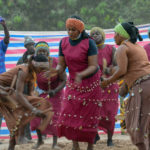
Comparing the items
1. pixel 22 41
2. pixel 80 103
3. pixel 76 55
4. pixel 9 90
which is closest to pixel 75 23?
pixel 76 55

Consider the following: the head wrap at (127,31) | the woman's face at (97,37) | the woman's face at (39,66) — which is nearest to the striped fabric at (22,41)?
the woman's face at (97,37)

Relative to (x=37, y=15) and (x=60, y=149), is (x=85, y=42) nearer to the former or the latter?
(x=60, y=149)

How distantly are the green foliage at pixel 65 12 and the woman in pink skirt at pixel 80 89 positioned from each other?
569 inches

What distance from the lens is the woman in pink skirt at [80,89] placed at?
535 centimetres

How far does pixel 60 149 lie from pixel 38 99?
4.72 feet

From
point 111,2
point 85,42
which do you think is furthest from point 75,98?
point 111,2

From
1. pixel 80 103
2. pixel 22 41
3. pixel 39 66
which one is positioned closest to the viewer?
pixel 39 66

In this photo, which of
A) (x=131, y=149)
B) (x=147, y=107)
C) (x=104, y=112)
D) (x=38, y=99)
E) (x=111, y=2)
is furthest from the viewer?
(x=111, y=2)

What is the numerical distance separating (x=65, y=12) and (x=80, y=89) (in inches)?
668

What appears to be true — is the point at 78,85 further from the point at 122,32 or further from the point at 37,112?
the point at 122,32

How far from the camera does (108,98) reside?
669cm

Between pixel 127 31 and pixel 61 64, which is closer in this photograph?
pixel 127 31

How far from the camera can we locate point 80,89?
5469 millimetres

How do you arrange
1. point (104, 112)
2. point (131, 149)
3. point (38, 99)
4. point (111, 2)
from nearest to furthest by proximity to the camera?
point (38, 99)
point (131, 149)
point (104, 112)
point (111, 2)
